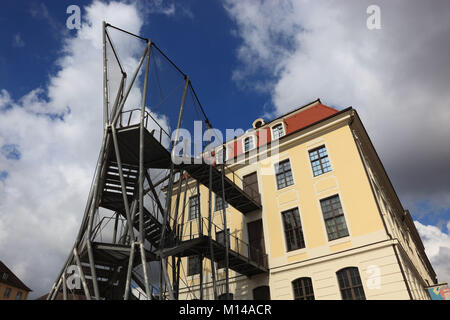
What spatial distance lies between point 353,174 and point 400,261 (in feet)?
15.2

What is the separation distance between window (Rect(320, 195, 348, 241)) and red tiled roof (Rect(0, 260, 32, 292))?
4848 centimetres

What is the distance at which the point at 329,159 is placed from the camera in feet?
56.6

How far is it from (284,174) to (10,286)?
4728 cm

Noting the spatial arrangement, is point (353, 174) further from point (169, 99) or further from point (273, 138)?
point (169, 99)

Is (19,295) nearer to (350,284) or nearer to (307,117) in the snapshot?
(307,117)

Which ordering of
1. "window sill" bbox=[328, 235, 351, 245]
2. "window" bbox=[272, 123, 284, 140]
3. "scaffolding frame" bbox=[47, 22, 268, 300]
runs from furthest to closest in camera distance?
"window" bbox=[272, 123, 284, 140] < "window sill" bbox=[328, 235, 351, 245] < "scaffolding frame" bbox=[47, 22, 268, 300]

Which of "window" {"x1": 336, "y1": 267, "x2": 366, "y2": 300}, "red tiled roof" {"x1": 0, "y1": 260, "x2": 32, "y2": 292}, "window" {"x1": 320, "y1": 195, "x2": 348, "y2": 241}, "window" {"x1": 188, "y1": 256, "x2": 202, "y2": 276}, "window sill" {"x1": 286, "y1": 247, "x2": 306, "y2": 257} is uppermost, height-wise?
"red tiled roof" {"x1": 0, "y1": 260, "x2": 32, "y2": 292}

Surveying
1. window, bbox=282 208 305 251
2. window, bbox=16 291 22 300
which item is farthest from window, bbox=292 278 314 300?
window, bbox=16 291 22 300

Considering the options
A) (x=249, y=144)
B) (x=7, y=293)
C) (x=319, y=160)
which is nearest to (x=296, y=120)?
(x=249, y=144)

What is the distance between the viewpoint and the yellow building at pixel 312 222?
546 inches

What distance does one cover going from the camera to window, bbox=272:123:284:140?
68.7 feet

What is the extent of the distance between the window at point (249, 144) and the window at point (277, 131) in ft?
5.49

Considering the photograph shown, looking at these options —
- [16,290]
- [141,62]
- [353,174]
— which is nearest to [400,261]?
[353,174]

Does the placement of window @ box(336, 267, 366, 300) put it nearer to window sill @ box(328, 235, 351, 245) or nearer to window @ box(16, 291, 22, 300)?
window sill @ box(328, 235, 351, 245)
